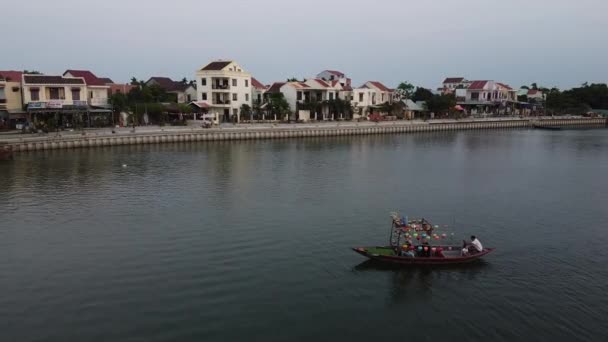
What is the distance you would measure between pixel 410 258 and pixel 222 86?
69.5 m

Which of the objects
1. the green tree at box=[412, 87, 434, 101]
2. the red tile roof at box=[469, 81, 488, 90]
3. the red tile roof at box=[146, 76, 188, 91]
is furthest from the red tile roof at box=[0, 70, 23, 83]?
the red tile roof at box=[469, 81, 488, 90]

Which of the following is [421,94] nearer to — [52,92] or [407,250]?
[52,92]

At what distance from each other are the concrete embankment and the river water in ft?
41.6

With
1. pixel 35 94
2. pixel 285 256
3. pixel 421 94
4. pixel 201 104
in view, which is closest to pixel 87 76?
pixel 35 94

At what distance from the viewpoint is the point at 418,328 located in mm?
17109

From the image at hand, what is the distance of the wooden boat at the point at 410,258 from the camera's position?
2206 centimetres

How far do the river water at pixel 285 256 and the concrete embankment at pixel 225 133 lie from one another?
12.7 m

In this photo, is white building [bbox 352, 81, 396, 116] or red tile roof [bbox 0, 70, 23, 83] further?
white building [bbox 352, 81, 396, 116]

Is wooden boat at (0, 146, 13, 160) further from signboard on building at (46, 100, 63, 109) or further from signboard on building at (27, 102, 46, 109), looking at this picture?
signboard on building at (46, 100, 63, 109)

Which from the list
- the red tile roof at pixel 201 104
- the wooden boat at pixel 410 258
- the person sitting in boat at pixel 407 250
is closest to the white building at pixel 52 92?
the red tile roof at pixel 201 104

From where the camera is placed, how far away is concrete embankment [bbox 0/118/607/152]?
58.5 meters

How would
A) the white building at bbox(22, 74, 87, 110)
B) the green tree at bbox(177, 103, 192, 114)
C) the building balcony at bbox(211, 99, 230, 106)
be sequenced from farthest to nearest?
the building balcony at bbox(211, 99, 230, 106), the green tree at bbox(177, 103, 192, 114), the white building at bbox(22, 74, 87, 110)

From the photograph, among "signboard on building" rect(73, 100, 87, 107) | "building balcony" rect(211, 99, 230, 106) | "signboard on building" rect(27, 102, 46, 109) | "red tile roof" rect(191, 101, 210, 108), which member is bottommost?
"signboard on building" rect(27, 102, 46, 109)

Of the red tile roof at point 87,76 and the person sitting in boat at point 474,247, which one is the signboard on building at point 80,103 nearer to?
the red tile roof at point 87,76
